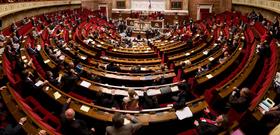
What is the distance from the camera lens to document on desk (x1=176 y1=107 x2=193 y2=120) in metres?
3.93

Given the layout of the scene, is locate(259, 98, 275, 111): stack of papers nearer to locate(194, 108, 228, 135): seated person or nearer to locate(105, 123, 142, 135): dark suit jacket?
locate(194, 108, 228, 135): seated person

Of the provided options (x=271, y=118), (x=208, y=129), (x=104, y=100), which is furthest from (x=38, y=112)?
(x=271, y=118)

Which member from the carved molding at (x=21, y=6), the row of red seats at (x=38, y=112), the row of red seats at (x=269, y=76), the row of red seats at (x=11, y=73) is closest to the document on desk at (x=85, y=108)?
the row of red seats at (x=38, y=112)

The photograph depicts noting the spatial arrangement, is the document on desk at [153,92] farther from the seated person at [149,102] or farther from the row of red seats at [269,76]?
the row of red seats at [269,76]

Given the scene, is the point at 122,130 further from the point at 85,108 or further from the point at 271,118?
the point at 271,118

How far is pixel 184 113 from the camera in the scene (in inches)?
158

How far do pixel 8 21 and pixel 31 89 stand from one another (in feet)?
22.2

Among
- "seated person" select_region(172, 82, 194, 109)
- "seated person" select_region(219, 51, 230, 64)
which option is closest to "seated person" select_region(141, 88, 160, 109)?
"seated person" select_region(172, 82, 194, 109)

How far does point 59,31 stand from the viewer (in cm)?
1164

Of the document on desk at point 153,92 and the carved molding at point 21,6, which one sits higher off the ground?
the carved molding at point 21,6

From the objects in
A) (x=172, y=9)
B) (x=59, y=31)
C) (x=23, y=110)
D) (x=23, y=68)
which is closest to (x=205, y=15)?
(x=172, y=9)

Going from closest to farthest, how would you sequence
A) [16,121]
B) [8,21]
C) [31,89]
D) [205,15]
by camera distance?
[16,121] → [31,89] → [8,21] → [205,15]

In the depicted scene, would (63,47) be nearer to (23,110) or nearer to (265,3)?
(23,110)

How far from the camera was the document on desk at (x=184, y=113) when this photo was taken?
3.93 m
